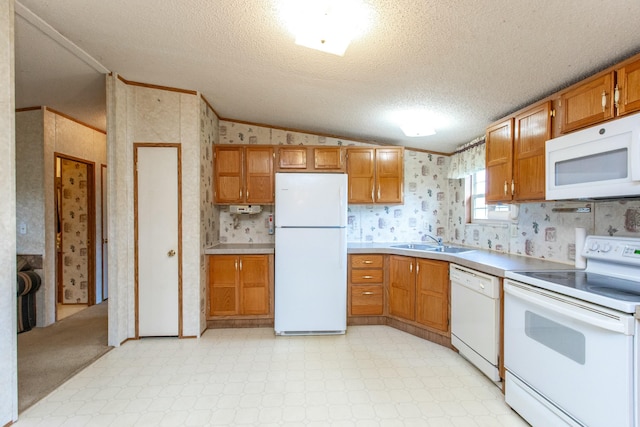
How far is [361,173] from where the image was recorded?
142 inches

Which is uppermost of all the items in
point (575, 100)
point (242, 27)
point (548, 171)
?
point (242, 27)

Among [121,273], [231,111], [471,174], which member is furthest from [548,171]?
[121,273]

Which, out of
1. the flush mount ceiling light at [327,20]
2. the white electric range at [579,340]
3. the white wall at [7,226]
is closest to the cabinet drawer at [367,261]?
the white electric range at [579,340]

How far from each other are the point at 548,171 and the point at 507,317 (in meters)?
1.01

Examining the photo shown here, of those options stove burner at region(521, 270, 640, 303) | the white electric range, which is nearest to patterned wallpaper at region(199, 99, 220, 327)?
the white electric range

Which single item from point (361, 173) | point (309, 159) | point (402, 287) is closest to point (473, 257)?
point (402, 287)

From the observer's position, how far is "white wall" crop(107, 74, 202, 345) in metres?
2.76

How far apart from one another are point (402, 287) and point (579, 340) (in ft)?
5.83

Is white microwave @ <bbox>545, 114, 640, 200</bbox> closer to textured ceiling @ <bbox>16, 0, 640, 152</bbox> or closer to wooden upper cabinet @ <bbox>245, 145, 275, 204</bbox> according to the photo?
textured ceiling @ <bbox>16, 0, 640, 152</bbox>

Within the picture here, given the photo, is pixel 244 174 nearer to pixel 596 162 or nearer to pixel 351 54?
pixel 351 54

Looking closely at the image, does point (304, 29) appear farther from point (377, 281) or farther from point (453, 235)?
point (453, 235)

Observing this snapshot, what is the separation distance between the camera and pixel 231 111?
347 centimetres

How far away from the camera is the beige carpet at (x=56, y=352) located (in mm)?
2119

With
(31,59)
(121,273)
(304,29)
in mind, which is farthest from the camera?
(121,273)
